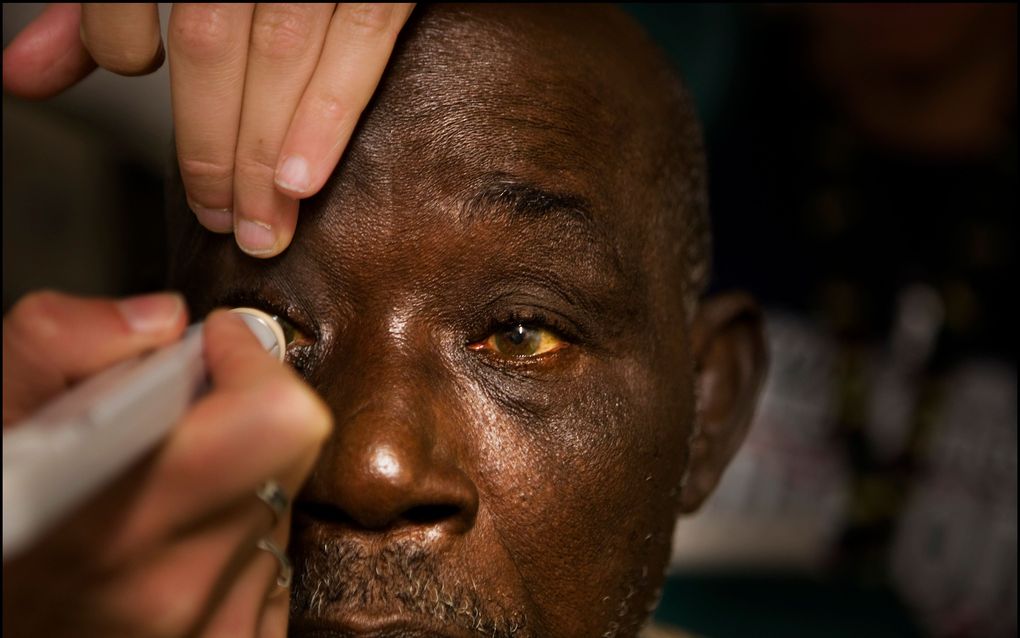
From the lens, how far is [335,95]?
0.92 metres

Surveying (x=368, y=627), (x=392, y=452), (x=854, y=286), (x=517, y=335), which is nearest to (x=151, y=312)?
(x=392, y=452)

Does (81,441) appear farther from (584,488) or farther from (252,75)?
(584,488)

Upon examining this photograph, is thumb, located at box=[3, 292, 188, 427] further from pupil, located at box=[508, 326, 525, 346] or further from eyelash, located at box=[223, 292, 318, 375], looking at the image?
pupil, located at box=[508, 326, 525, 346]

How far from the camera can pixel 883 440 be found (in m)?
2.30

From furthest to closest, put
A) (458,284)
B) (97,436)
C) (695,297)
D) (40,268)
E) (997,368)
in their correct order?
(997,368), (40,268), (695,297), (458,284), (97,436)

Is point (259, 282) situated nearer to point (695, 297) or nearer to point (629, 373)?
point (629, 373)

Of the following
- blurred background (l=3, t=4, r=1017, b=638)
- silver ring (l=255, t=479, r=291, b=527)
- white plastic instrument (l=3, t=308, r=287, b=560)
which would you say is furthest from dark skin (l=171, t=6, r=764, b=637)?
blurred background (l=3, t=4, r=1017, b=638)

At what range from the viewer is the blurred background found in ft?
7.06

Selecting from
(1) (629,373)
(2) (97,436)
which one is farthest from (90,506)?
(1) (629,373)

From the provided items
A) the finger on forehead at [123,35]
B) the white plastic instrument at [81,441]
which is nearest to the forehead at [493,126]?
the finger on forehead at [123,35]

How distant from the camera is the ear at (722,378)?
54.8 inches

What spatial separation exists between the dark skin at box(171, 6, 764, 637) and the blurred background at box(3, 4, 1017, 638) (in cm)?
103

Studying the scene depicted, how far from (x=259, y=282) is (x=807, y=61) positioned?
1.72 m

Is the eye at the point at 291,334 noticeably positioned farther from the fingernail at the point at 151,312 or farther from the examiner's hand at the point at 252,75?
the fingernail at the point at 151,312
